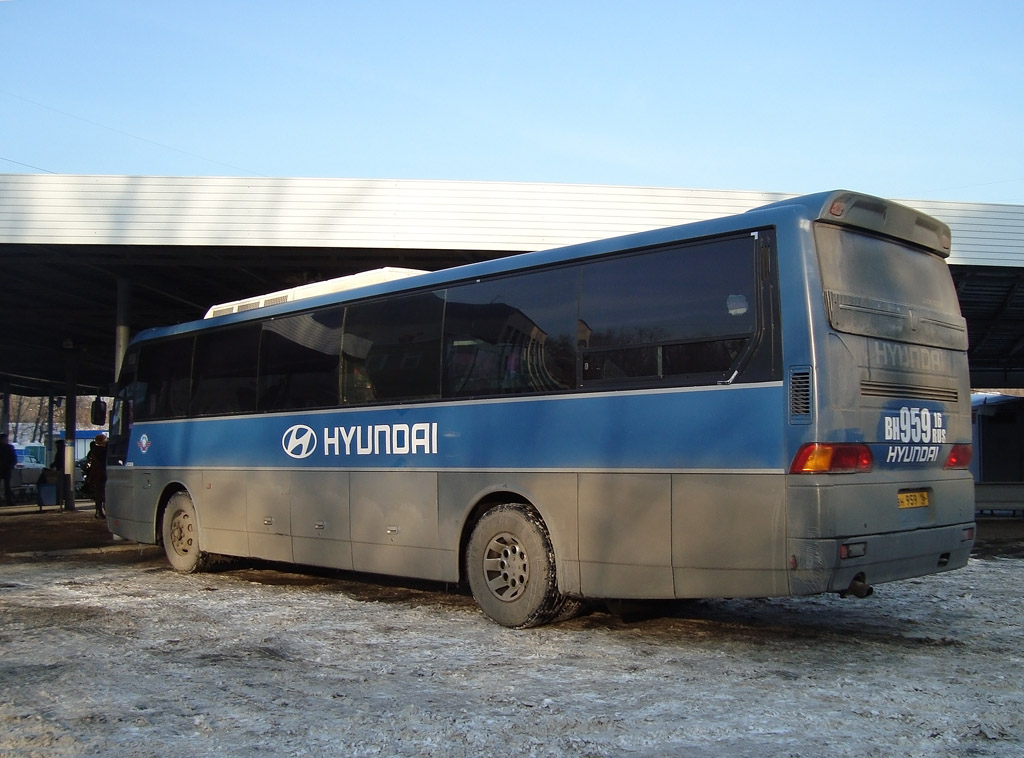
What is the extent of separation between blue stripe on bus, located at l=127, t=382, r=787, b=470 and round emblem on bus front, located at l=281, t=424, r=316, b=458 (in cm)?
1

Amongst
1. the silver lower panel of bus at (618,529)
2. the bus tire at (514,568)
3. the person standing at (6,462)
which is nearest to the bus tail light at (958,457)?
the silver lower panel of bus at (618,529)

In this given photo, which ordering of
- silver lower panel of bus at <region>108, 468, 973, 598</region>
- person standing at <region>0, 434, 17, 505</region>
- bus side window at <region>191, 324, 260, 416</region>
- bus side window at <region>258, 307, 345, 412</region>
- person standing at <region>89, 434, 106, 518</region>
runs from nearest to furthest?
silver lower panel of bus at <region>108, 468, 973, 598</region>, bus side window at <region>258, 307, 345, 412</region>, bus side window at <region>191, 324, 260, 416</region>, person standing at <region>89, 434, 106, 518</region>, person standing at <region>0, 434, 17, 505</region>

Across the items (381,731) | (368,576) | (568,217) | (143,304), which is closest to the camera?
(381,731)

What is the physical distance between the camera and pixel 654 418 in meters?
6.82

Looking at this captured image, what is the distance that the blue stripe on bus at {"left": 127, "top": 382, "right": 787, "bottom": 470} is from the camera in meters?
→ 6.36

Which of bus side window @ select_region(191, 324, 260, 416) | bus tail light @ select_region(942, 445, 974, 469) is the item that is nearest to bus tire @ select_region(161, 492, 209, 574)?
bus side window @ select_region(191, 324, 260, 416)

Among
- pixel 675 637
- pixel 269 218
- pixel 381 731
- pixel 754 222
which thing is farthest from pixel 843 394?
pixel 269 218

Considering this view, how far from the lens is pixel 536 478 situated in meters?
7.64

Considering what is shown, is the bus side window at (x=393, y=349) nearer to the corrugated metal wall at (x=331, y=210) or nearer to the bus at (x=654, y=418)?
the bus at (x=654, y=418)

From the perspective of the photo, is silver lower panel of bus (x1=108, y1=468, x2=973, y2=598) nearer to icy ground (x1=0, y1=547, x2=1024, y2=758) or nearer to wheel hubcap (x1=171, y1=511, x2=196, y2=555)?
icy ground (x1=0, y1=547, x2=1024, y2=758)

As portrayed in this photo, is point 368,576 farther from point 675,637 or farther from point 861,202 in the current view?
point 861,202

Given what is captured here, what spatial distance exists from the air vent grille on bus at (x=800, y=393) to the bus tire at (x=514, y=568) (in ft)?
7.66

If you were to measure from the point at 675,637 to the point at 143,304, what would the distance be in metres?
20.5

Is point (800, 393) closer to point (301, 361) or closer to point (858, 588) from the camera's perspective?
point (858, 588)
